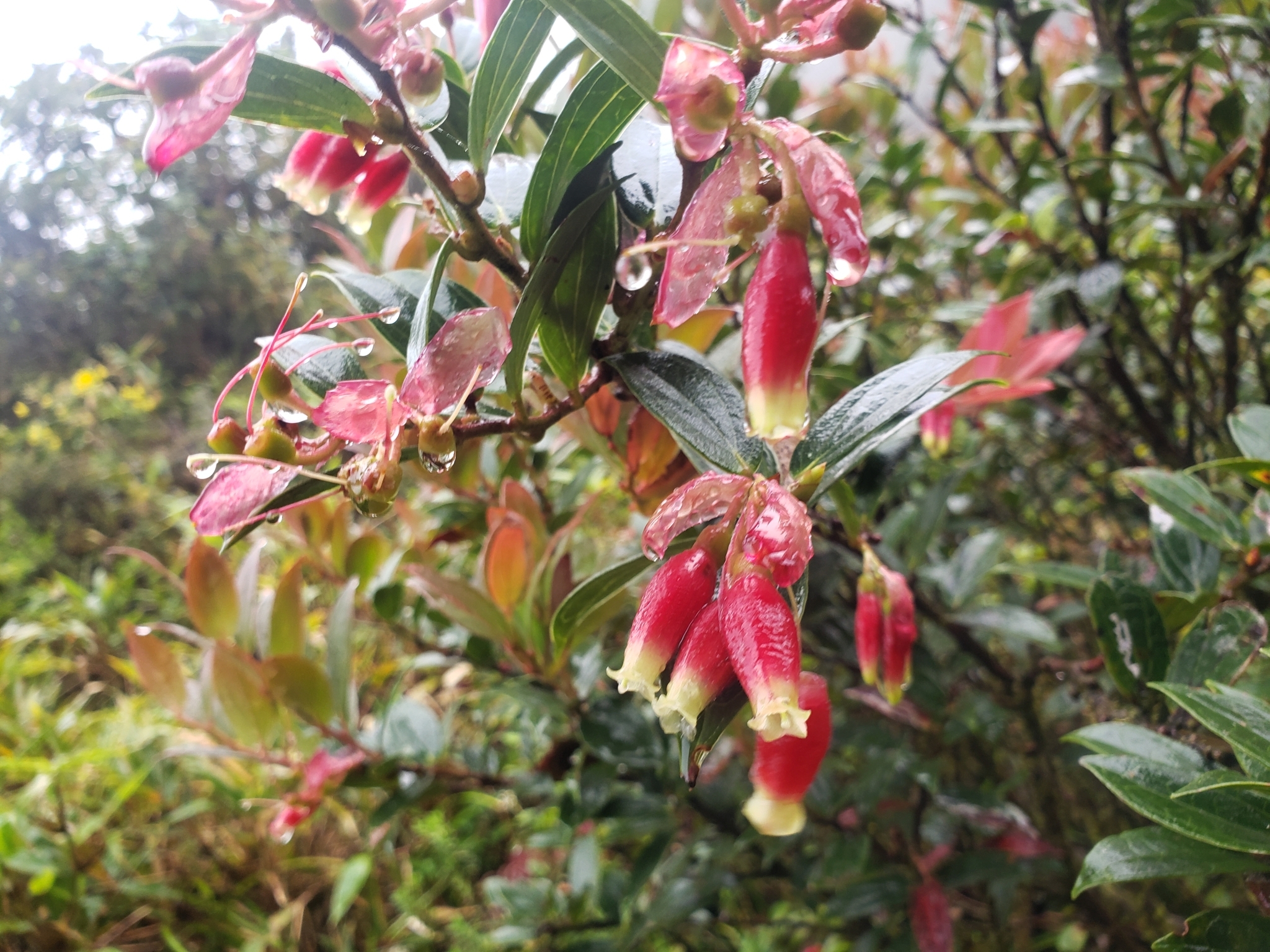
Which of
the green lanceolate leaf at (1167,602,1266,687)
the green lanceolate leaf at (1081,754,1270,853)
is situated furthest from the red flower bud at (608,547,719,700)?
the green lanceolate leaf at (1167,602,1266,687)

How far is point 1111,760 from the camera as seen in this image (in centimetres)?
34

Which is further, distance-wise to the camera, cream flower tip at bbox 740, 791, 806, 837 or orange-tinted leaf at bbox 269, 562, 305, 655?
orange-tinted leaf at bbox 269, 562, 305, 655

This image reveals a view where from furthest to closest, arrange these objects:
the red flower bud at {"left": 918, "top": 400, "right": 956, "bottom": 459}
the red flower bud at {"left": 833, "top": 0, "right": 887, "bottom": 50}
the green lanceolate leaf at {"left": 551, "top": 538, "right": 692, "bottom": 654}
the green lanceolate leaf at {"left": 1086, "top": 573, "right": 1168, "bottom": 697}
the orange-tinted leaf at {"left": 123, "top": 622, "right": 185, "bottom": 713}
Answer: the orange-tinted leaf at {"left": 123, "top": 622, "right": 185, "bottom": 713}
the red flower bud at {"left": 918, "top": 400, "right": 956, "bottom": 459}
the green lanceolate leaf at {"left": 1086, "top": 573, "right": 1168, "bottom": 697}
the green lanceolate leaf at {"left": 551, "top": 538, "right": 692, "bottom": 654}
the red flower bud at {"left": 833, "top": 0, "right": 887, "bottom": 50}

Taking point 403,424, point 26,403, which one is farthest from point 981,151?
point 26,403

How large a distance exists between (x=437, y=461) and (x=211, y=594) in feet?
1.69

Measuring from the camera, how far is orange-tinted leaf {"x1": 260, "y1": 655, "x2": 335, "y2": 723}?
577 millimetres

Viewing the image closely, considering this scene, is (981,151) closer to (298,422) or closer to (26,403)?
(298,422)

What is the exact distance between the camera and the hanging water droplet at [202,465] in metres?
0.26

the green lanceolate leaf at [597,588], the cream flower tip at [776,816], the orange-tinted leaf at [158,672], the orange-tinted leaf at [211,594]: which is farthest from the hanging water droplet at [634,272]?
the orange-tinted leaf at [158,672]

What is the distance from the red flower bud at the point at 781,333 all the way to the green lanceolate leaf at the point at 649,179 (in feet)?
0.24

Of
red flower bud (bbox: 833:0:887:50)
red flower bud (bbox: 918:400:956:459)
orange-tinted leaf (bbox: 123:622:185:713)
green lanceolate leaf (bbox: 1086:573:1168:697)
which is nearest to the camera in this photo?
red flower bud (bbox: 833:0:887:50)

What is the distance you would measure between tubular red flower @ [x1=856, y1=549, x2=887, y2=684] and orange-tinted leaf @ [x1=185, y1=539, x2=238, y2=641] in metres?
0.54

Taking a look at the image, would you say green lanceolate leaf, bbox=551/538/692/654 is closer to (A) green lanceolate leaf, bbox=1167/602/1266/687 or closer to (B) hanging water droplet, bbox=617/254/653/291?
(B) hanging water droplet, bbox=617/254/653/291

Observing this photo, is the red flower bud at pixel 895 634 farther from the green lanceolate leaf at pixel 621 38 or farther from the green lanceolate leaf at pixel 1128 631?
the green lanceolate leaf at pixel 621 38
